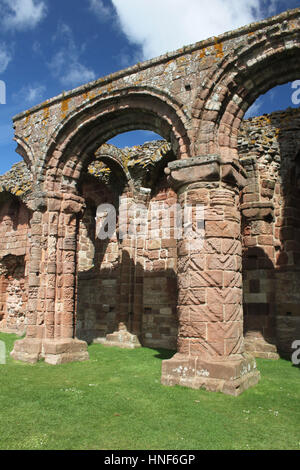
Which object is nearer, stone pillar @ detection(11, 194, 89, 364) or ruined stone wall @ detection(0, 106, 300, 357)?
stone pillar @ detection(11, 194, 89, 364)

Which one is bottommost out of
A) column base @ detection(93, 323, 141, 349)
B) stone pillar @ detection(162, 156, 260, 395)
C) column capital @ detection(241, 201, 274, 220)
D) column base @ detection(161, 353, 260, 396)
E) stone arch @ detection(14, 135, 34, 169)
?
column base @ detection(93, 323, 141, 349)

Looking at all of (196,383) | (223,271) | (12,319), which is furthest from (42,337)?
(12,319)

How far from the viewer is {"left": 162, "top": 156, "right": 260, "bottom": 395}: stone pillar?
505cm

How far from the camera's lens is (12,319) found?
1367 centimetres

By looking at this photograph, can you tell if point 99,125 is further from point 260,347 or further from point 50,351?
point 260,347

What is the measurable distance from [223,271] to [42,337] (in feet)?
13.0

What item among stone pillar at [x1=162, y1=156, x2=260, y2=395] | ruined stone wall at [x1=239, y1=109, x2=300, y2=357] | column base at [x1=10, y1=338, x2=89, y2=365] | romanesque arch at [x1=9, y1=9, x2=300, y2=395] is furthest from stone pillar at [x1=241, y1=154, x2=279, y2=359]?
column base at [x1=10, y1=338, x2=89, y2=365]

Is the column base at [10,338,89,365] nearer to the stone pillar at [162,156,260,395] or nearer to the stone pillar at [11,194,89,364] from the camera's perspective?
the stone pillar at [11,194,89,364]

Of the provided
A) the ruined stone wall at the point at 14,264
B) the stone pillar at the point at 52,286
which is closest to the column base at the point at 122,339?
the stone pillar at the point at 52,286

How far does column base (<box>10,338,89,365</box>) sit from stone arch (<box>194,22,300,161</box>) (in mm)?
4333

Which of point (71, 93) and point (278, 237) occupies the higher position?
point (71, 93)

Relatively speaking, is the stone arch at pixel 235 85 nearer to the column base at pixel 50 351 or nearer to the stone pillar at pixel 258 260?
the stone pillar at pixel 258 260

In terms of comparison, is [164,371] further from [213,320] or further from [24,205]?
[24,205]

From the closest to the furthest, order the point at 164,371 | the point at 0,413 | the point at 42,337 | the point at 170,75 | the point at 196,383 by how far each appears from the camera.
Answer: the point at 0,413 → the point at 196,383 → the point at 164,371 → the point at 170,75 → the point at 42,337
